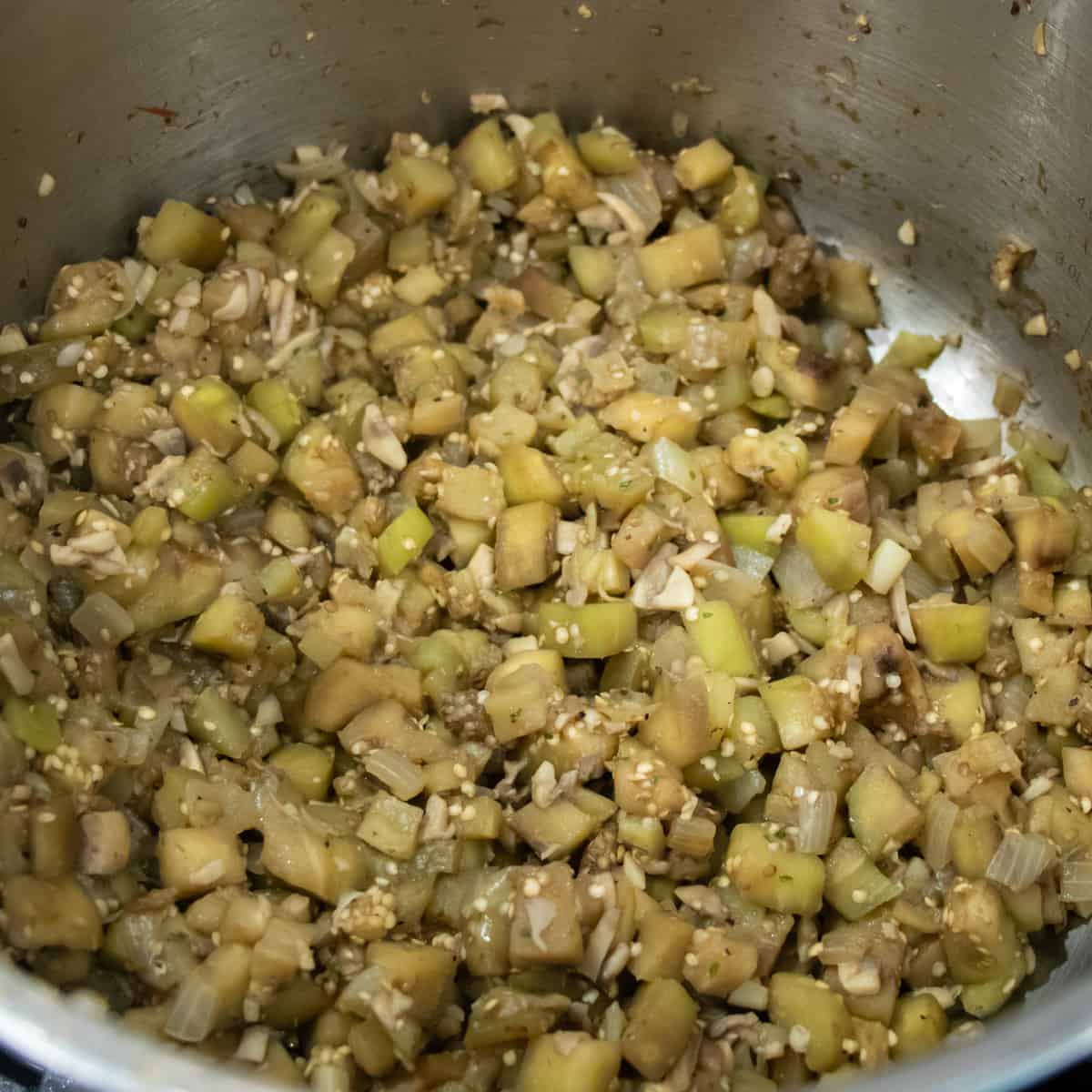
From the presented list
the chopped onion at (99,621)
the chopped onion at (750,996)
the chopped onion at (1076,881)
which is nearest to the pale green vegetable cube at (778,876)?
the chopped onion at (750,996)

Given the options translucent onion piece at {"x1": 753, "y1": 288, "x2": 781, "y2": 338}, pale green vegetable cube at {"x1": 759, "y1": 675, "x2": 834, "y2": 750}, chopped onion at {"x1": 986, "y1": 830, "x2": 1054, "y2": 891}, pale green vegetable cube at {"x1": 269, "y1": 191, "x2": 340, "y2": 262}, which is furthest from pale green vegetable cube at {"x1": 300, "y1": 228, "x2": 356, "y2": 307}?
chopped onion at {"x1": 986, "y1": 830, "x2": 1054, "y2": 891}

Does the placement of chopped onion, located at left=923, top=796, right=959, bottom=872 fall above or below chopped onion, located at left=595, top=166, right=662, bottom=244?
below

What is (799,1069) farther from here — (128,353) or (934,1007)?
(128,353)

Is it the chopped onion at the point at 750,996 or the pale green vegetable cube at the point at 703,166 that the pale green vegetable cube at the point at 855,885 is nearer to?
the chopped onion at the point at 750,996

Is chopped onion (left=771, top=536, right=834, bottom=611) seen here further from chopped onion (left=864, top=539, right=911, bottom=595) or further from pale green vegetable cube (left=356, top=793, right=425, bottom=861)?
pale green vegetable cube (left=356, top=793, right=425, bottom=861)

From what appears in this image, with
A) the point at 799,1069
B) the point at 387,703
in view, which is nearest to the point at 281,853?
the point at 387,703

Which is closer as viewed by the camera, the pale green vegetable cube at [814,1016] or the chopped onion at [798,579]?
the pale green vegetable cube at [814,1016]

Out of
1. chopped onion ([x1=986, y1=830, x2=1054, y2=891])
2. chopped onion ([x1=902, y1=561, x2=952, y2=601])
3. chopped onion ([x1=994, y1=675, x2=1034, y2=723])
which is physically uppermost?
chopped onion ([x1=902, y1=561, x2=952, y2=601])
